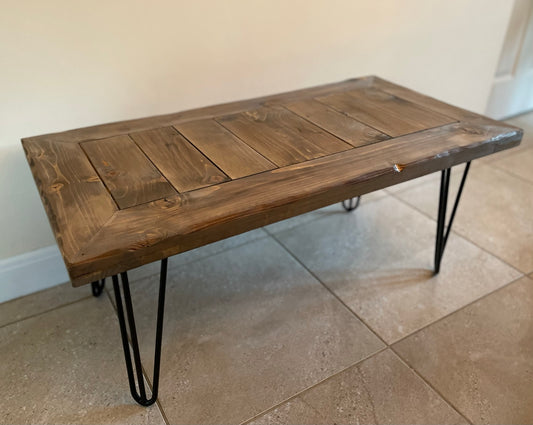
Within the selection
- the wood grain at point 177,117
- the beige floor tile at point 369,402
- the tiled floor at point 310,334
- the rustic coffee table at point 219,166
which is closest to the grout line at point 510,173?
the tiled floor at point 310,334

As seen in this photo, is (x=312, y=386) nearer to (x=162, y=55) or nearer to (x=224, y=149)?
(x=224, y=149)

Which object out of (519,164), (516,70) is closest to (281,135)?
(519,164)

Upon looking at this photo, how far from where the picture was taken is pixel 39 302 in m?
1.41

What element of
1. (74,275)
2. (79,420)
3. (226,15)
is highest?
(226,15)

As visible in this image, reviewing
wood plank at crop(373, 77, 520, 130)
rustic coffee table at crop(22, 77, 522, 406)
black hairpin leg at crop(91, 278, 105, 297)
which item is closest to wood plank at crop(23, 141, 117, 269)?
rustic coffee table at crop(22, 77, 522, 406)

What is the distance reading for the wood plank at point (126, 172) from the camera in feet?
3.01

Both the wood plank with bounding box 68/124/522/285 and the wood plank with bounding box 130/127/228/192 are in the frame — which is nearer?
the wood plank with bounding box 68/124/522/285

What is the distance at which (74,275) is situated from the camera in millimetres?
756

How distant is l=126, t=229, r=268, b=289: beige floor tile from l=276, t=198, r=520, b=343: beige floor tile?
0.34 feet

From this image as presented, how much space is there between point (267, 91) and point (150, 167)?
725 mm

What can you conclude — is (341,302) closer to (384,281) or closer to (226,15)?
(384,281)

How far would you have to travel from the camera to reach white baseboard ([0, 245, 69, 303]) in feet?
4.57

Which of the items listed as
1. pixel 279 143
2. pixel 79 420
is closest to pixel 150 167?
pixel 279 143

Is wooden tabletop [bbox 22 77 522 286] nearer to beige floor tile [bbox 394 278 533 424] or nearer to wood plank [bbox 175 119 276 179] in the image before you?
wood plank [bbox 175 119 276 179]
